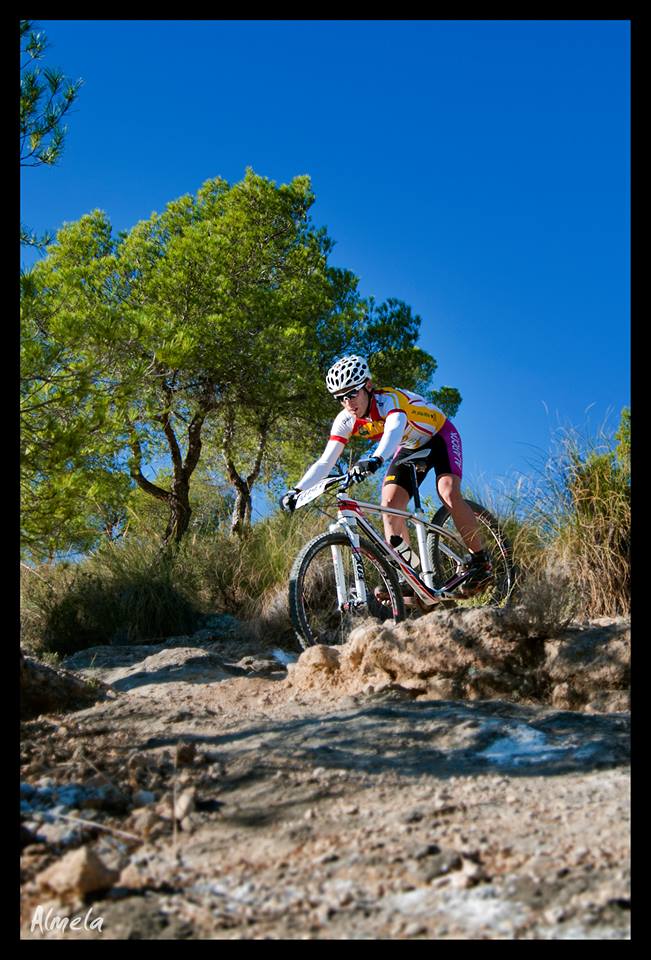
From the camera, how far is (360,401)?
274 inches

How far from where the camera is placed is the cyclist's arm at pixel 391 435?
653cm

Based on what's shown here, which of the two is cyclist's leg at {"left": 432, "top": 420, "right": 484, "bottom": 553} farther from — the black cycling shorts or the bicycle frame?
the bicycle frame

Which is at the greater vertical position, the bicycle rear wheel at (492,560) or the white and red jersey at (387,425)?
the white and red jersey at (387,425)

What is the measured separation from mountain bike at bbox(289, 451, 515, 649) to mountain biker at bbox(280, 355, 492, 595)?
98 mm

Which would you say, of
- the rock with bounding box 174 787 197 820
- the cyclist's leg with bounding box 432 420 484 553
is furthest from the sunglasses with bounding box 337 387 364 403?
the rock with bounding box 174 787 197 820

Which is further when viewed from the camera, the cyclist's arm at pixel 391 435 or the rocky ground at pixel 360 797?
the cyclist's arm at pixel 391 435

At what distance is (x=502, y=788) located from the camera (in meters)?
3.34

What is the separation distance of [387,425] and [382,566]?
1114 millimetres

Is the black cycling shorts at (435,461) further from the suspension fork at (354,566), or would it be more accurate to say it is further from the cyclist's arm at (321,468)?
the suspension fork at (354,566)

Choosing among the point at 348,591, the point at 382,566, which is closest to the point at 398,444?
the point at 382,566

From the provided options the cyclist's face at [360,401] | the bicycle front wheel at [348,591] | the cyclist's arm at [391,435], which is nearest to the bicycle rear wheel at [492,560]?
the bicycle front wheel at [348,591]
